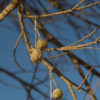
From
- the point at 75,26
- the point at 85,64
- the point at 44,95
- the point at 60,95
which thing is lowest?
the point at 60,95

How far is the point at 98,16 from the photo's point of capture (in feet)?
3.19

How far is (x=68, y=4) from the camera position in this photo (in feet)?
3.30

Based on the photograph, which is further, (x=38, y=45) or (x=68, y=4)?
(x=68, y=4)

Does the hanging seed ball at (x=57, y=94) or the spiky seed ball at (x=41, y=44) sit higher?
the spiky seed ball at (x=41, y=44)

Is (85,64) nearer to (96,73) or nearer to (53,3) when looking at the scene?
(96,73)

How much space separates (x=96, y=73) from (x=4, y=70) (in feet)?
1.34

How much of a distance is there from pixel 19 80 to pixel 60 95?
562 mm

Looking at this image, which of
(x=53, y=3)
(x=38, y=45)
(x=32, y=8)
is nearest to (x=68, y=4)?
(x=53, y=3)

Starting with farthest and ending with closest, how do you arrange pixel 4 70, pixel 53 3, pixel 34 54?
pixel 53 3, pixel 4 70, pixel 34 54

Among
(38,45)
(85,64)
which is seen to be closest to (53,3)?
(85,64)

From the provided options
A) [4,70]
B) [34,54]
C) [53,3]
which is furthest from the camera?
[53,3]

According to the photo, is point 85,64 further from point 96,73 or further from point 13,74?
point 13,74

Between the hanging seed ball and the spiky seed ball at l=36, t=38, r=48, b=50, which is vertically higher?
the spiky seed ball at l=36, t=38, r=48, b=50

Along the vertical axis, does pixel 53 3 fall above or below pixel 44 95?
above
